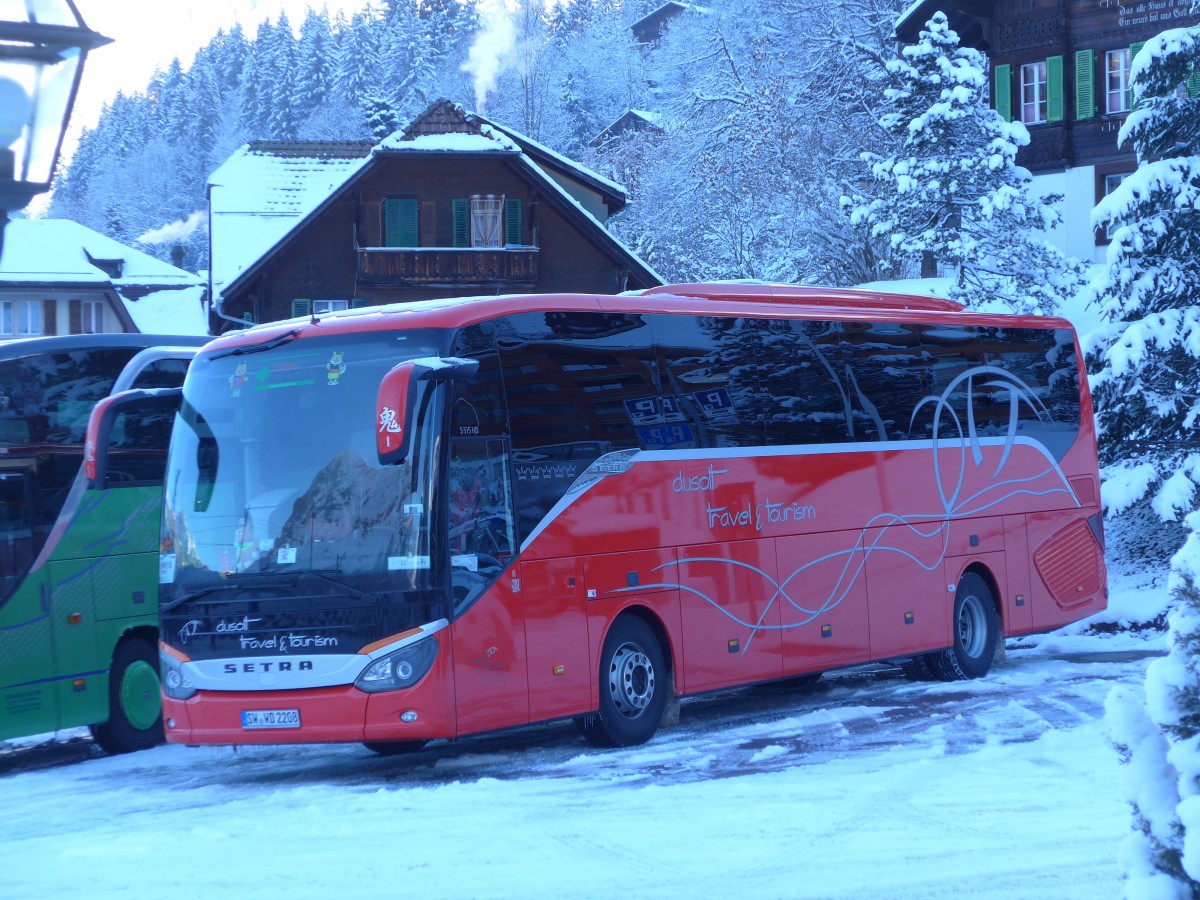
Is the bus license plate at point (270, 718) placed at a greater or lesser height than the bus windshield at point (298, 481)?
lesser

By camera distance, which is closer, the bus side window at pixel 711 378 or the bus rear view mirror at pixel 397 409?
the bus rear view mirror at pixel 397 409

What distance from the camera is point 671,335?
42.8ft

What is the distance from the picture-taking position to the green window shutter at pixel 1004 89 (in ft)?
146

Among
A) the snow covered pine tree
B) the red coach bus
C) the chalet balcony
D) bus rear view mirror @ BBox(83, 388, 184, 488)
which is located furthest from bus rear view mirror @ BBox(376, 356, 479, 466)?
the chalet balcony

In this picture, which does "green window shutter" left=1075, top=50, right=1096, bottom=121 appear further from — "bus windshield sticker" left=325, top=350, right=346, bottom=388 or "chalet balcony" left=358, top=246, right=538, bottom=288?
"bus windshield sticker" left=325, top=350, right=346, bottom=388

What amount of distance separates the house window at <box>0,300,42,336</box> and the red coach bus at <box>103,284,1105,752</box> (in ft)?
206

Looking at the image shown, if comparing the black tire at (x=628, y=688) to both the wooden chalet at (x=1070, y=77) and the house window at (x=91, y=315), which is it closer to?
the wooden chalet at (x=1070, y=77)

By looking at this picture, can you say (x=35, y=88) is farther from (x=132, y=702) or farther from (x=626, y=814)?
(x=132, y=702)

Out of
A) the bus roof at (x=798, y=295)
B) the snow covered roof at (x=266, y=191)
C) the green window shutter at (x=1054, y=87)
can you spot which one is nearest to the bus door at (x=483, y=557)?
the bus roof at (x=798, y=295)

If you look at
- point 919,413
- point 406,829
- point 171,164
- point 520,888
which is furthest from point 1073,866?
point 171,164

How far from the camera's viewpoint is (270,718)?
35.2 ft

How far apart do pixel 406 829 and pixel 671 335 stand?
5.31 m

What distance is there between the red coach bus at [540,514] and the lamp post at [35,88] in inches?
177

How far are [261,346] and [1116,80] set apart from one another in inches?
1434
